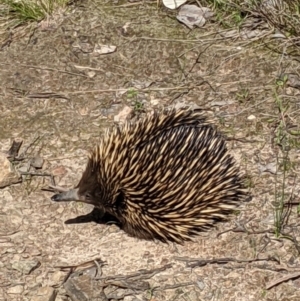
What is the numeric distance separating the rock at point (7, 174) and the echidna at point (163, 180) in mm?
502

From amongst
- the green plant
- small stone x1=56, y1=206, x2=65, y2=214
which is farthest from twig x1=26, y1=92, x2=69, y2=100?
small stone x1=56, y1=206, x2=65, y2=214

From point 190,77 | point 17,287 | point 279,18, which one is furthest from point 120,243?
point 279,18

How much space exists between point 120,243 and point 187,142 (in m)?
0.61

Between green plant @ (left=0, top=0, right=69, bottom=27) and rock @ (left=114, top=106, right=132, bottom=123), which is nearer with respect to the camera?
rock @ (left=114, top=106, right=132, bottom=123)

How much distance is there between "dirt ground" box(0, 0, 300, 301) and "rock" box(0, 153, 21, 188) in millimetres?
33

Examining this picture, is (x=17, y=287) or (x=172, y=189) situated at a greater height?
(x=172, y=189)

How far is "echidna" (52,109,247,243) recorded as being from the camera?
4.25 m

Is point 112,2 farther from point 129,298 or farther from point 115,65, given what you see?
point 129,298

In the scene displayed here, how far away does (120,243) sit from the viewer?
4.38 m

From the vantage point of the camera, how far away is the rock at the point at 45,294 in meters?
4.04

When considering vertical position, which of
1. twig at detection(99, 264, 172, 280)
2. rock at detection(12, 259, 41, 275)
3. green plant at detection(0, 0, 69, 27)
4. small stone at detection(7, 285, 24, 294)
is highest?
green plant at detection(0, 0, 69, 27)

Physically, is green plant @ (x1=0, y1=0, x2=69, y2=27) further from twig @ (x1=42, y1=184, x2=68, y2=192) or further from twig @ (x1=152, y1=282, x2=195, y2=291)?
twig @ (x1=152, y1=282, x2=195, y2=291)

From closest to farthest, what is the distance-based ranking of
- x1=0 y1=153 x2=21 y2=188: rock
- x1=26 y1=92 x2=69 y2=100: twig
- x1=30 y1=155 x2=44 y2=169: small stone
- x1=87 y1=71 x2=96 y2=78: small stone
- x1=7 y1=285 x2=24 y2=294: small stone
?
x1=7 y1=285 x2=24 y2=294: small stone → x1=0 y1=153 x2=21 y2=188: rock → x1=30 y1=155 x2=44 y2=169: small stone → x1=26 y1=92 x2=69 y2=100: twig → x1=87 y1=71 x2=96 y2=78: small stone

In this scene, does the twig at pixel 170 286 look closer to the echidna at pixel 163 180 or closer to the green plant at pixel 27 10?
the echidna at pixel 163 180
